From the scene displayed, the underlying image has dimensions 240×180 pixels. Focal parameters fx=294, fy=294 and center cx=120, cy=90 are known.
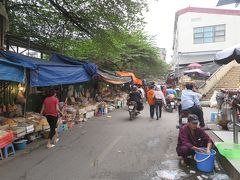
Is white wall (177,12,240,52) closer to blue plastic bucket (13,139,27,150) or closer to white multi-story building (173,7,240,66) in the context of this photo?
white multi-story building (173,7,240,66)

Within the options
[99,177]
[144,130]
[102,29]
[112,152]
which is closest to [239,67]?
[102,29]

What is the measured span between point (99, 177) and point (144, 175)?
3.22ft

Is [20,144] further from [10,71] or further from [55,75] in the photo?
[55,75]

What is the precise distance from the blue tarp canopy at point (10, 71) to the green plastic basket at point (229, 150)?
19.2 feet

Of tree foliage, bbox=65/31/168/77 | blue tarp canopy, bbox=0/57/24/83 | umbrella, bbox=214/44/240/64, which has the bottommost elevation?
blue tarp canopy, bbox=0/57/24/83

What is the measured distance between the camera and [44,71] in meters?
10.0

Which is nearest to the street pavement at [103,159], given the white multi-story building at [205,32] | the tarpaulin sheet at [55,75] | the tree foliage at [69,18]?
the tarpaulin sheet at [55,75]

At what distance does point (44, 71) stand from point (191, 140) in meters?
5.54

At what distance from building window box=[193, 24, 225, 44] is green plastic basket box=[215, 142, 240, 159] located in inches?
1244

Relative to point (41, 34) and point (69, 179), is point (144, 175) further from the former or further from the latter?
point (41, 34)

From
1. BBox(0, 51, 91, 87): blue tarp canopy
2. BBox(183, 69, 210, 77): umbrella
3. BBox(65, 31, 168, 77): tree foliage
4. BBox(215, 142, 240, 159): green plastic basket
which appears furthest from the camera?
BBox(183, 69, 210, 77): umbrella

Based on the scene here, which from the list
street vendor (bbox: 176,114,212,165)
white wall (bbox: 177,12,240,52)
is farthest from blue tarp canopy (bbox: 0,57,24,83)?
white wall (bbox: 177,12,240,52)

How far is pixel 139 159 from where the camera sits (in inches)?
306

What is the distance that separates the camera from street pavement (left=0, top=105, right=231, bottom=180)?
647cm
